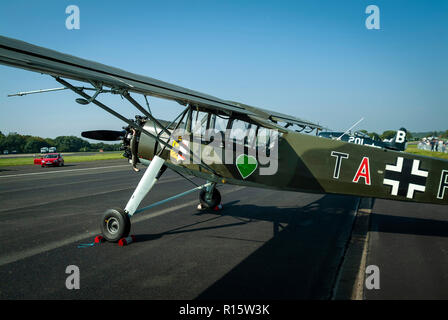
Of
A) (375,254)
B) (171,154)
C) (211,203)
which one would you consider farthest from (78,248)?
(375,254)

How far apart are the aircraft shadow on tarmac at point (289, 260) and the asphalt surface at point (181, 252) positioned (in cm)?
2

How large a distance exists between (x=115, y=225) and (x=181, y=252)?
1638 millimetres

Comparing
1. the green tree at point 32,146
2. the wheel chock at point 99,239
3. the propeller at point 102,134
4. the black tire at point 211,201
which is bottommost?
the green tree at point 32,146

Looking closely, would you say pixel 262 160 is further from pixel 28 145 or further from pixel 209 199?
pixel 28 145

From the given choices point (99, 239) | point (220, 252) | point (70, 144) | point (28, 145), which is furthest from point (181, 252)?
point (70, 144)

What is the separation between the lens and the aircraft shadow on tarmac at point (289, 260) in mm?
3715

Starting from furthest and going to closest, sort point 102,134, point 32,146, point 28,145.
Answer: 1. point 32,146
2. point 28,145
3. point 102,134

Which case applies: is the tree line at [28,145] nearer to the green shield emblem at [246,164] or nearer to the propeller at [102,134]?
the propeller at [102,134]

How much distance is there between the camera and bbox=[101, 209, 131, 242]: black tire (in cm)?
557

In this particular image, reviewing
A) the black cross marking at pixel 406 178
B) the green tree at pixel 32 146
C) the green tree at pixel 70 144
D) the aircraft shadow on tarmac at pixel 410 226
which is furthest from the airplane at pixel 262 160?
the green tree at pixel 32 146

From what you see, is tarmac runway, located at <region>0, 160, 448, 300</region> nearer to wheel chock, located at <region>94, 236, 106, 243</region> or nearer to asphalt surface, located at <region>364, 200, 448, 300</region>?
asphalt surface, located at <region>364, 200, 448, 300</region>

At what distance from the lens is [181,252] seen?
203 inches

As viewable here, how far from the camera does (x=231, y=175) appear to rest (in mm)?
6414
